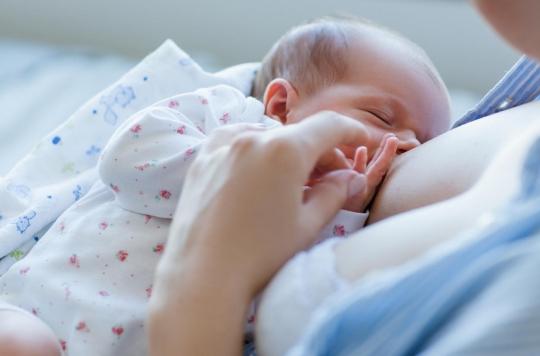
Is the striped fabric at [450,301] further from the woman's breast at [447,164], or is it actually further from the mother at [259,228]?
the woman's breast at [447,164]

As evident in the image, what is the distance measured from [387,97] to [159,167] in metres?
0.30

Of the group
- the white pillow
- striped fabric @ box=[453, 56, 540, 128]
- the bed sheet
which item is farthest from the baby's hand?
the bed sheet

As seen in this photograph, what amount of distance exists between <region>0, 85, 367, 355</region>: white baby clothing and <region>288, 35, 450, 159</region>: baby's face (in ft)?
0.56

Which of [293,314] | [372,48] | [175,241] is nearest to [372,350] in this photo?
[293,314]

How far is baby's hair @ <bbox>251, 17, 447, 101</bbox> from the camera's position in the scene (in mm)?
1022

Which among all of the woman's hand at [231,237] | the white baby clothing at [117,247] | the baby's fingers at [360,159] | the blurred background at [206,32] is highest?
the woman's hand at [231,237]

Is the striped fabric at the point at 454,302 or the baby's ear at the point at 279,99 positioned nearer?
the striped fabric at the point at 454,302

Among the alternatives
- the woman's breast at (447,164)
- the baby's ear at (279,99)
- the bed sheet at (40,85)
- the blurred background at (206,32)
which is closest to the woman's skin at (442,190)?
the woman's breast at (447,164)

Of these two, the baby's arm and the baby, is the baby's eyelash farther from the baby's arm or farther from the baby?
the baby's arm

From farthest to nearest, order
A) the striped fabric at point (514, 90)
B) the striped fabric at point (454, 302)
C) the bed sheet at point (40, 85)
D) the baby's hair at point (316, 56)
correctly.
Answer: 1. the bed sheet at point (40, 85)
2. the baby's hair at point (316, 56)
3. the striped fabric at point (514, 90)
4. the striped fabric at point (454, 302)

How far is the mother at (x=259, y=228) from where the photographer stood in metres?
0.57

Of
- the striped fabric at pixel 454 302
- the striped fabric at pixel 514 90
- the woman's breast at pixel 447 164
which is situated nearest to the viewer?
the striped fabric at pixel 454 302

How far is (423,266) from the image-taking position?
532 millimetres

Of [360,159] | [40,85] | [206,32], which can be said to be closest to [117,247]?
[360,159]
